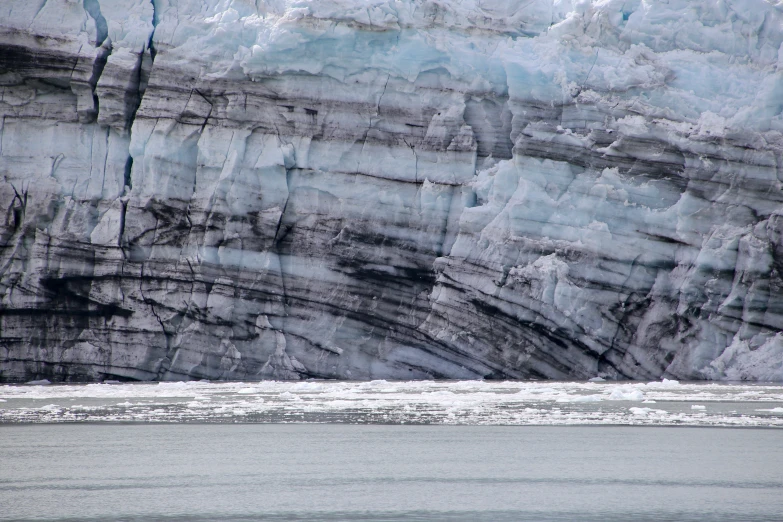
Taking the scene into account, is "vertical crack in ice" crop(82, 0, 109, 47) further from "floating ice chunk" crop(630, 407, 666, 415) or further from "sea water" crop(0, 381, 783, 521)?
"floating ice chunk" crop(630, 407, 666, 415)

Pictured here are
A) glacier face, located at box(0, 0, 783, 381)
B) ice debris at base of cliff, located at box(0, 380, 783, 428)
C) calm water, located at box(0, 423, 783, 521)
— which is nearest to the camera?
calm water, located at box(0, 423, 783, 521)

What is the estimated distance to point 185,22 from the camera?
16781 mm

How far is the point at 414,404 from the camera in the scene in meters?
10.1

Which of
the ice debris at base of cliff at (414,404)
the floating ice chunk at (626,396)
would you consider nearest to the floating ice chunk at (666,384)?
the ice debris at base of cliff at (414,404)

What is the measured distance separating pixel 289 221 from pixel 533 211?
4.48m

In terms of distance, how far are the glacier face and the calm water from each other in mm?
7902

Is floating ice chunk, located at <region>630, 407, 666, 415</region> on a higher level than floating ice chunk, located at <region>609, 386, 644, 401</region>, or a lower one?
higher

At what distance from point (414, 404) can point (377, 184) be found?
6.80 metres

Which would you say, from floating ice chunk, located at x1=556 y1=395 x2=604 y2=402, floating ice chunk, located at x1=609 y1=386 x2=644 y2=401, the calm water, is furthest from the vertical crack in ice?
floating ice chunk, located at x1=609 y1=386 x2=644 y2=401

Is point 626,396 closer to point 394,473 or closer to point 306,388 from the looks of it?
point 306,388

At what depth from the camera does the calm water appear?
4688 mm

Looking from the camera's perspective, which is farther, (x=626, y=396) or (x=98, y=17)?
(x=98, y=17)

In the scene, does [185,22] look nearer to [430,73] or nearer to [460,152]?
[430,73]

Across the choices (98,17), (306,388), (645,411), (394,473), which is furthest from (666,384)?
(98,17)
